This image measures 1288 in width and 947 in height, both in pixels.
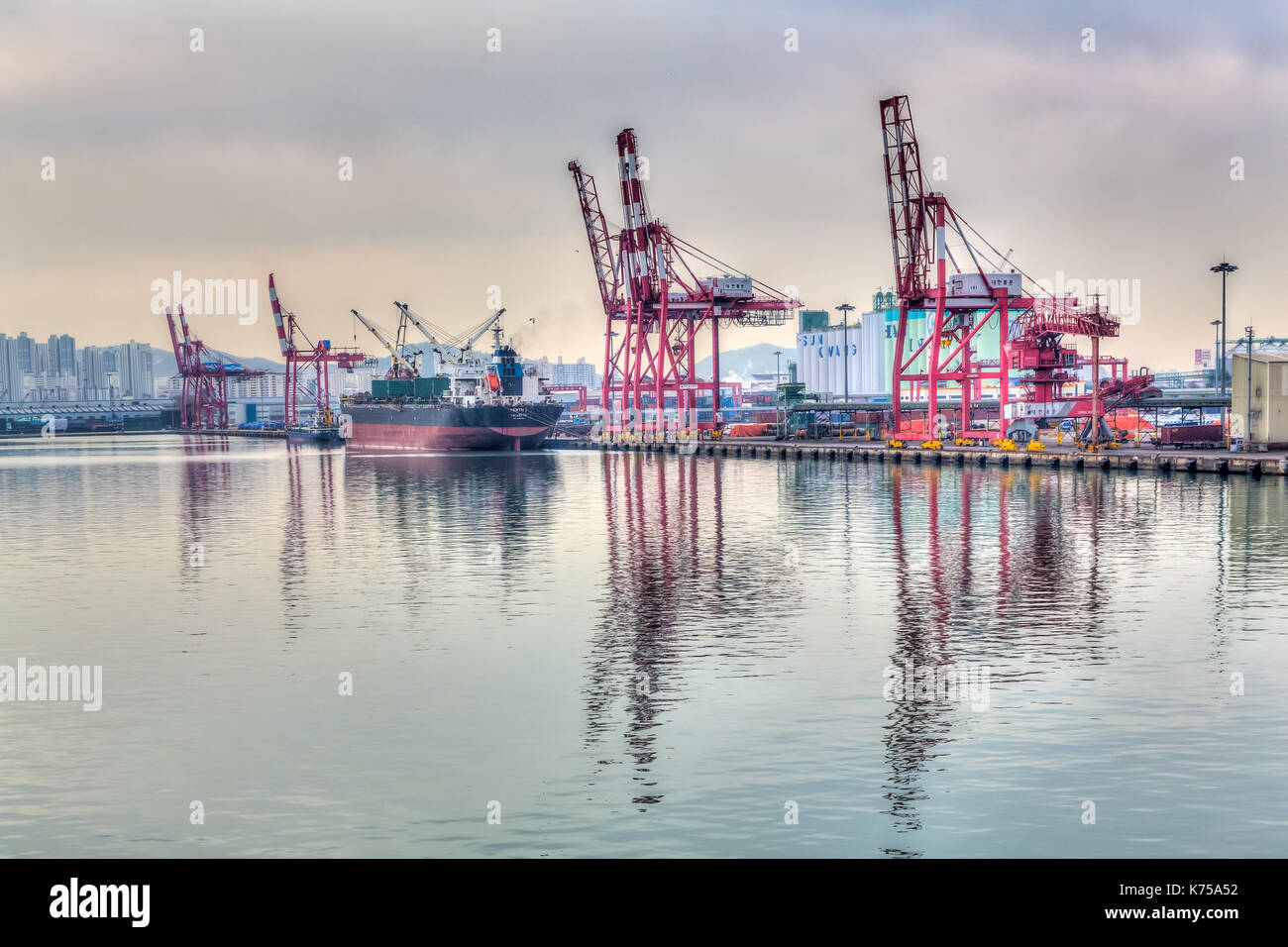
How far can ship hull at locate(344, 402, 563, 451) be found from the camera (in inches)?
5389

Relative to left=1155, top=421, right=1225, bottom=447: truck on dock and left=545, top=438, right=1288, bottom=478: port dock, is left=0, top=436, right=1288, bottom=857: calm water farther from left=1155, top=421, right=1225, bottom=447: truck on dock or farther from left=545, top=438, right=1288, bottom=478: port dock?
left=1155, top=421, right=1225, bottom=447: truck on dock

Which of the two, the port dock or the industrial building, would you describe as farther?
the industrial building

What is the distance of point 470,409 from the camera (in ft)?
446

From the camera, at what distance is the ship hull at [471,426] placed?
136875mm

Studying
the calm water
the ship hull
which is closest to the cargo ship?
the ship hull

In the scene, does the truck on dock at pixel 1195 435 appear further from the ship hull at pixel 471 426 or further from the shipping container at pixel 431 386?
the shipping container at pixel 431 386

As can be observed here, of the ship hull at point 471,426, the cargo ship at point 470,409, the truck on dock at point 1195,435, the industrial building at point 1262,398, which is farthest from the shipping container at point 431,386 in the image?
the industrial building at point 1262,398

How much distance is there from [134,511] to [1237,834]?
6037 cm

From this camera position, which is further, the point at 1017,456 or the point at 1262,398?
the point at 1017,456

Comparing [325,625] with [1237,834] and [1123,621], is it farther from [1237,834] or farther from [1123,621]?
[1237,834]

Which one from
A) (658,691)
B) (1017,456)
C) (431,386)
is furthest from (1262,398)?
(431,386)

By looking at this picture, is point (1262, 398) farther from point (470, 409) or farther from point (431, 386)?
point (431, 386)

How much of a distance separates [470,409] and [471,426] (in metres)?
1.89

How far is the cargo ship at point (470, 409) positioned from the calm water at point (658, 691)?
285ft
